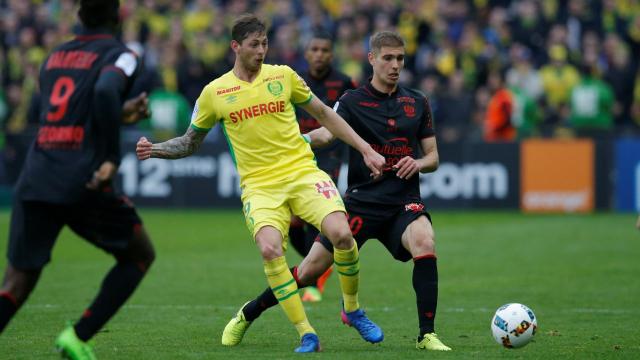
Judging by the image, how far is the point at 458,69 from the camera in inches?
1022

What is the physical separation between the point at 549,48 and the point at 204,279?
14.5 metres

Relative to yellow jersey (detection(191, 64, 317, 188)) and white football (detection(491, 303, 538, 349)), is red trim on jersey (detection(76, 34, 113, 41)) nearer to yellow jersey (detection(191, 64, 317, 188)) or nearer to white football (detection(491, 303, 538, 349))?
yellow jersey (detection(191, 64, 317, 188))

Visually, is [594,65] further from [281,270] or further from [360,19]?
[281,270]

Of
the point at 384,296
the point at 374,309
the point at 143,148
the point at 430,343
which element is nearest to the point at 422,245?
the point at 430,343

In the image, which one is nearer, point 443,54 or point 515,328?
point 515,328

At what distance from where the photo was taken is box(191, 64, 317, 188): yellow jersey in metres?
8.73

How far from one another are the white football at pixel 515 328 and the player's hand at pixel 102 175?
3.08 meters

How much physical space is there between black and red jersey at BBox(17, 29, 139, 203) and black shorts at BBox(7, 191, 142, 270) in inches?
4.2

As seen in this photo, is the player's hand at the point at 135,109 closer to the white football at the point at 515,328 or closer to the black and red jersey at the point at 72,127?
the black and red jersey at the point at 72,127

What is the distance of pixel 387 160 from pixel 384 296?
3.42m

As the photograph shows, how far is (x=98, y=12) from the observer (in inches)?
287

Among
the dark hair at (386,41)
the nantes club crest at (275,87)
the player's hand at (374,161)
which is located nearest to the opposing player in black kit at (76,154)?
the nantes club crest at (275,87)

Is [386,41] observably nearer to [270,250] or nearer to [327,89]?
[270,250]

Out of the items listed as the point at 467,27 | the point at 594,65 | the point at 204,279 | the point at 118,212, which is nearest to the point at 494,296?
the point at 204,279
